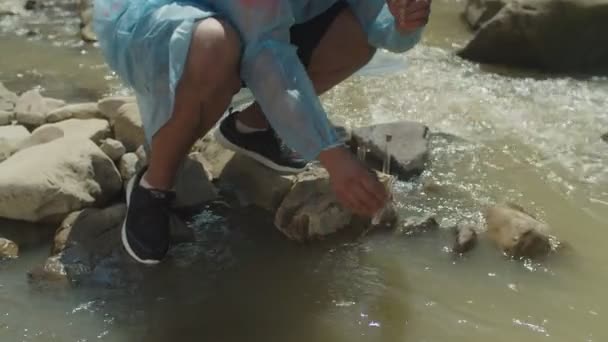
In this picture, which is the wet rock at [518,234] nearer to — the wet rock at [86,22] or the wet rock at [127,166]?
the wet rock at [127,166]

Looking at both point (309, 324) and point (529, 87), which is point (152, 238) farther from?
point (529, 87)

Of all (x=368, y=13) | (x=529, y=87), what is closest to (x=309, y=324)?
(x=368, y=13)

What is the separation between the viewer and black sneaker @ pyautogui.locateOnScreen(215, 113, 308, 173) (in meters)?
2.20

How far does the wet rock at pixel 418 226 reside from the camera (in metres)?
2.11

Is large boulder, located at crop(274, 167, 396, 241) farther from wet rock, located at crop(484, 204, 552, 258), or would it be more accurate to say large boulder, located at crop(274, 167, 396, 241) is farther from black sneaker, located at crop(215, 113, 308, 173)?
wet rock, located at crop(484, 204, 552, 258)

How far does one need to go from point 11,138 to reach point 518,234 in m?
1.51

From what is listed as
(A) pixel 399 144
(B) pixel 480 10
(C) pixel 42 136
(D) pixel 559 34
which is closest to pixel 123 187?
(C) pixel 42 136

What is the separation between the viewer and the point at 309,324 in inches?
69.7

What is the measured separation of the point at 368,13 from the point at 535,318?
0.87 metres

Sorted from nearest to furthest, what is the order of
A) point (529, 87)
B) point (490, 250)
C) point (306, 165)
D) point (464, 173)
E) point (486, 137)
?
1. point (490, 250)
2. point (306, 165)
3. point (464, 173)
4. point (486, 137)
5. point (529, 87)

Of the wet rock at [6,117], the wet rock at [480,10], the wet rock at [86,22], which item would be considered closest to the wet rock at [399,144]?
the wet rock at [6,117]

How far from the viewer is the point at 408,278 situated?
6.33 ft

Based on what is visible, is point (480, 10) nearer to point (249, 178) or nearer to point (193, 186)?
point (249, 178)

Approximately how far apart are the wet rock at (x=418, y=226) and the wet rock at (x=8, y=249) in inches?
39.0
